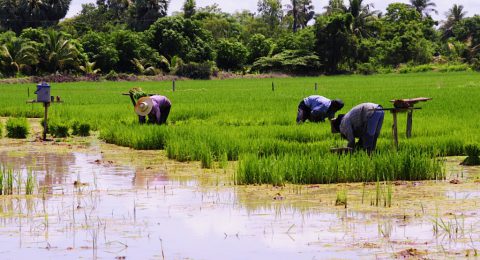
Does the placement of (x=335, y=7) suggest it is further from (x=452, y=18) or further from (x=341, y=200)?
(x=341, y=200)

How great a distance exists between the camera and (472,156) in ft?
35.3

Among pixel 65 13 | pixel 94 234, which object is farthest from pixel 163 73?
pixel 94 234

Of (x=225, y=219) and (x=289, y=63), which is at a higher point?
(x=225, y=219)

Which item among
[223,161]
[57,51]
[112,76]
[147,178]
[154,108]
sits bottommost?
[112,76]

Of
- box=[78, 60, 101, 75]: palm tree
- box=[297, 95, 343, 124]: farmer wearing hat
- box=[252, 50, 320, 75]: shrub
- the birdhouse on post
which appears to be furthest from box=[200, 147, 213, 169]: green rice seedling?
box=[252, 50, 320, 75]: shrub

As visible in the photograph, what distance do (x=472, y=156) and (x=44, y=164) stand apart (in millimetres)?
5508

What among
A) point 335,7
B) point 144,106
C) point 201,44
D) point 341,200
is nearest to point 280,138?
point 144,106

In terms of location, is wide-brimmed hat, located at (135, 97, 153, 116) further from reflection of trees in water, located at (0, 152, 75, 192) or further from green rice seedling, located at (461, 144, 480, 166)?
green rice seedling, located at (461, 144, 480, 166)

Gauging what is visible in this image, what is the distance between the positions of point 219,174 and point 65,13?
55.4 metres

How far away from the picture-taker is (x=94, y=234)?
22.3ft

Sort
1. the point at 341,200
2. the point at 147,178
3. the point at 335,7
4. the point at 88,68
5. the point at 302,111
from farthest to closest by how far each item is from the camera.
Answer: the point at 335,7 < the point at 88,68 < the point at 302,111 < the point at 147,178 < the point at 341,200

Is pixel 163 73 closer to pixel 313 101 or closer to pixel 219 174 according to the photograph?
pixel 313 101

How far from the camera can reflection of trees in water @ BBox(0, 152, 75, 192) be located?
10.3m

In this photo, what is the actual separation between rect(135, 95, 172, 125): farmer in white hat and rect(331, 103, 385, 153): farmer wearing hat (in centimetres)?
549
